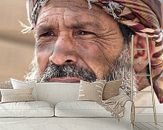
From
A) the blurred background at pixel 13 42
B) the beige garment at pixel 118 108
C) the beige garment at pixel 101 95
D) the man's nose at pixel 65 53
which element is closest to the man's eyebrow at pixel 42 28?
the blurred background at pixel 13 42

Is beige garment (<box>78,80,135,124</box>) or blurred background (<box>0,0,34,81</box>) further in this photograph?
blurred background (<box>0,0,34,81</box>)

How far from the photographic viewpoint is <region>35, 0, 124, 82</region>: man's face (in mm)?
4621

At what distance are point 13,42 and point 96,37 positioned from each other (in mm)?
1354

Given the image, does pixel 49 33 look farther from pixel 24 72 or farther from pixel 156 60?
pixel 156 60

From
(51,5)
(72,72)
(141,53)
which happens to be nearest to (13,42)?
(51,5)

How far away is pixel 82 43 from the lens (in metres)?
4.64

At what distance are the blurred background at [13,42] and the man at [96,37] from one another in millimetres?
316

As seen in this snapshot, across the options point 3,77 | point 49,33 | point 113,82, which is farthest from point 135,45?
point 3,77

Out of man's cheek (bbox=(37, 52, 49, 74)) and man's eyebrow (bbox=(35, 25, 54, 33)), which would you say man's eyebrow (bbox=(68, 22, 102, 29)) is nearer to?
man's eyebrow (bbox=(35, 25, 54, 33))

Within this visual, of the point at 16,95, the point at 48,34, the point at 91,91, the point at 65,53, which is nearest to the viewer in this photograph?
the point at 16,95

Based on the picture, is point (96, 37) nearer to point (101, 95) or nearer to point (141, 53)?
point (141, 53)

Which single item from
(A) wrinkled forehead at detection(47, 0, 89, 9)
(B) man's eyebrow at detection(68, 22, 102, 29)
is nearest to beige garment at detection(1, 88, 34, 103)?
(B) man's eyebrow at detection(68, 22, 102, 29)

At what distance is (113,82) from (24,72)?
4.80 ft

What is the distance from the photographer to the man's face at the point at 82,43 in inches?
182
